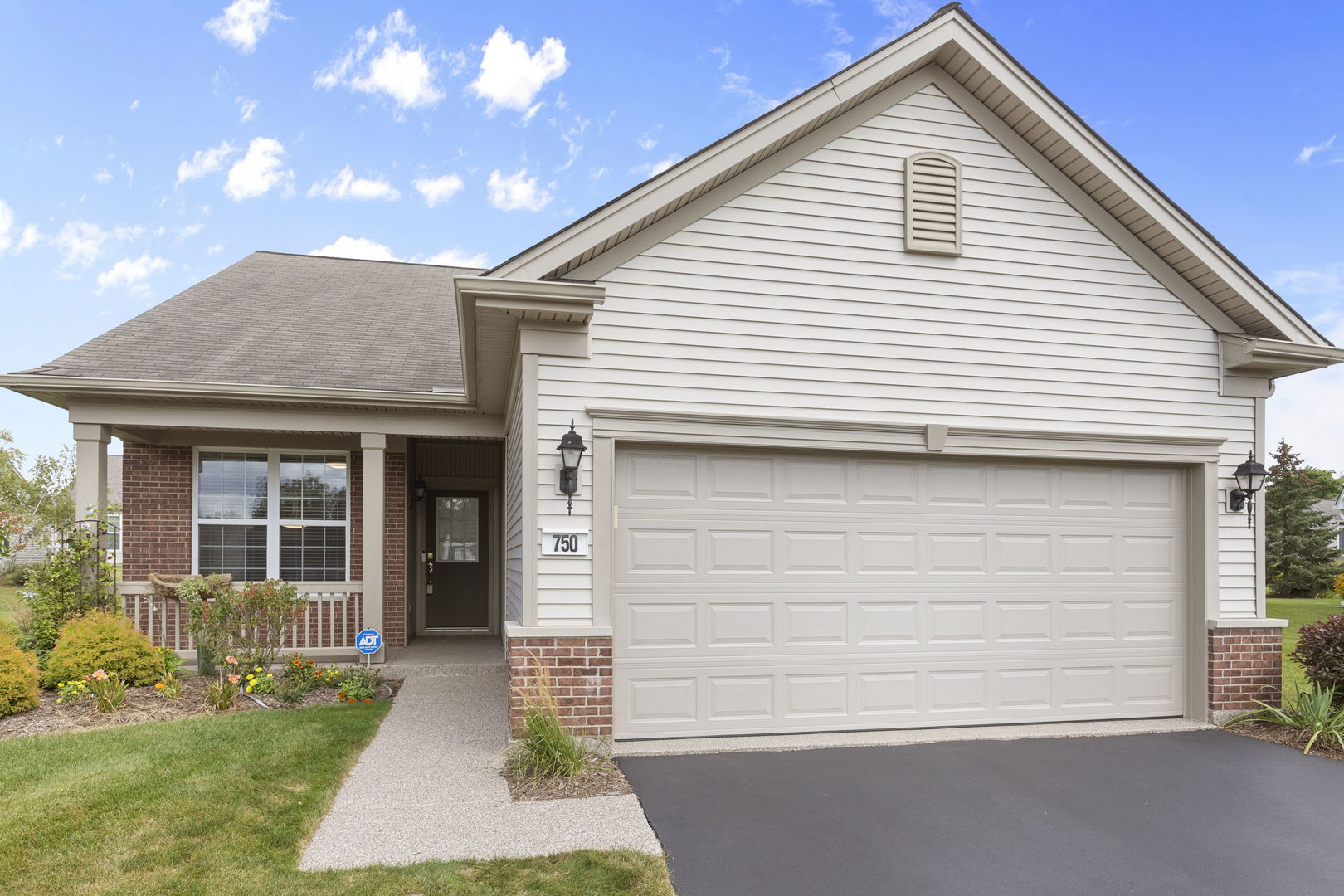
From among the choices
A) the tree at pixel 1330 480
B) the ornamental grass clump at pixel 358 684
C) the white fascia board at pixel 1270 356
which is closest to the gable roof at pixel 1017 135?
the white fascia board at pixel 1270 356

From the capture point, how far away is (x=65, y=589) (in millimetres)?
8797

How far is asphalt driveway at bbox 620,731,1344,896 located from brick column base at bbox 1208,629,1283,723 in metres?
0.69

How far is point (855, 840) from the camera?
450cm

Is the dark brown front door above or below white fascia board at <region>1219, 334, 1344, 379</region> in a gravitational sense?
below

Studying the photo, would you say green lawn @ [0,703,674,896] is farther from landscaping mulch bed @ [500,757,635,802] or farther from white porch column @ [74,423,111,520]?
white porch column @ [74,423,111,520]

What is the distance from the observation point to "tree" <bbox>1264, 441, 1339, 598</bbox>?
2739cm

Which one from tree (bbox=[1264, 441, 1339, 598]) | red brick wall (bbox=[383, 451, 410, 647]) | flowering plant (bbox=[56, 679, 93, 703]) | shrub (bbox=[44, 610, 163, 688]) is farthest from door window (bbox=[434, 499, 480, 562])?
tree (bbox=[1264, 441, 1339, 598])

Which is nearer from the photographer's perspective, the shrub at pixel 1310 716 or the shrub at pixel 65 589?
the shrub at pixel 1310 716

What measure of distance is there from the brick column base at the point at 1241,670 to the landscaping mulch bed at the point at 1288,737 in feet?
0.54

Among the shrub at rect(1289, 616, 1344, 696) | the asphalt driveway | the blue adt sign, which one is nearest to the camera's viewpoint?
the asphalt driveway

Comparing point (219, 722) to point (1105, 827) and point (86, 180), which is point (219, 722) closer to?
point (1105, 827)

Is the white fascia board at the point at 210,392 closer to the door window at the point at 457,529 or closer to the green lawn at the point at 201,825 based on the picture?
the door window at the point at 457,529

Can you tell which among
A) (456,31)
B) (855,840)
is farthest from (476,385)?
(456,31)

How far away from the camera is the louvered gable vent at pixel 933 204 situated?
6883mm
